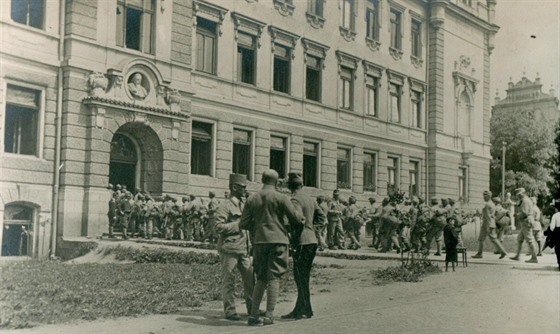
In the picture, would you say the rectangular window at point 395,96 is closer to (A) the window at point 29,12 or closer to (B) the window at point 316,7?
(B) the window at point 316,7

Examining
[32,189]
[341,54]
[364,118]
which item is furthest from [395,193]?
[32,189]

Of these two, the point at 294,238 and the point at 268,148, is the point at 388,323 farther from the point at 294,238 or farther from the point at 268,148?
the point at 268,148

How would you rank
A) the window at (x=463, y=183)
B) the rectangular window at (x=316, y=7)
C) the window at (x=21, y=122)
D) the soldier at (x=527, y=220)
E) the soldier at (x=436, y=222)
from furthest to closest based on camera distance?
the window at (x=463, y=183) → the soldier at (x=436, y=222) → the rectangular window at (x=316, y=7) → the soldier at (x=527, y=220) → the window at (x=21, y=122)

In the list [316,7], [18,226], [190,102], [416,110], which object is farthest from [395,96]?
[18,226]

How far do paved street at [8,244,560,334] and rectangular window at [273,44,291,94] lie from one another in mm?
5105

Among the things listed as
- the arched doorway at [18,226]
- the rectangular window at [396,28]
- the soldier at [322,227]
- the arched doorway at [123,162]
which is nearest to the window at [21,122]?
the arched doorway at [18,226]

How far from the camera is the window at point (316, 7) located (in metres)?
14.8

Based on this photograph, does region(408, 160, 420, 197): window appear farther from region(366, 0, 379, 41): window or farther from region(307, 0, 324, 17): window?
region(307, 0, 324, 17): window

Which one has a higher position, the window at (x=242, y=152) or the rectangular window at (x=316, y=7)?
the rectangular window at (x=316, y=7)

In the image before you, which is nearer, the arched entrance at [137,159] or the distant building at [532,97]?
the distant building at [532,97]

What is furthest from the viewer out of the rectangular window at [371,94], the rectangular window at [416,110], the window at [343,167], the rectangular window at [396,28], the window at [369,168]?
the rectangular window at [416,110]

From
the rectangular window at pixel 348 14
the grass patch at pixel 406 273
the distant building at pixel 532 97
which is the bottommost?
the grass patch at pixel 406 273

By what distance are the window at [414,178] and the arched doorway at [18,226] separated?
1030 centimetres

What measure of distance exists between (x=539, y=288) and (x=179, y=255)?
260 inches
